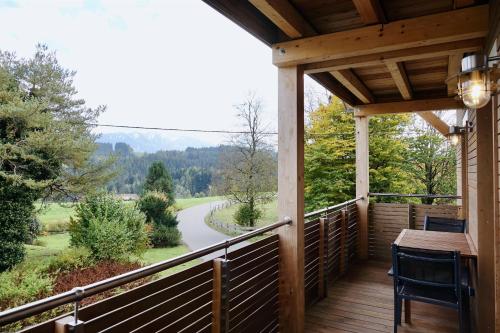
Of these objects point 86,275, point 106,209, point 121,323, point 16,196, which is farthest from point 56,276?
point 121,323

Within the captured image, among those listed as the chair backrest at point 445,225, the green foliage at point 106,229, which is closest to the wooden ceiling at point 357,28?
the chair backrest at point 445,225

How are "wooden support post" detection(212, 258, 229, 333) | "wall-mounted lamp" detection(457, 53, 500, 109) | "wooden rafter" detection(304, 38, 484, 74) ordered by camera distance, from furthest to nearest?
1. "wooden rafter" detection(304, 38, 484, 74)
2. "wooden support post" detection(212, 258, 229, 333)
3. "wall-mounted lamp" detection(457, 53, 500, 109)

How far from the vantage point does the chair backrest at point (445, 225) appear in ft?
12.0

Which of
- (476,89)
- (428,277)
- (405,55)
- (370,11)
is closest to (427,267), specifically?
(428,277)

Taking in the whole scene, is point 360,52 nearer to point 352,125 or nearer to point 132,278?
point 132,278

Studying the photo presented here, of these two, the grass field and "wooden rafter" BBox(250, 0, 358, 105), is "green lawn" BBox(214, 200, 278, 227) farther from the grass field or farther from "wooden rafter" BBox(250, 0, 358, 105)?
"wooden rafter" BBox(250, 0, 358, 105)

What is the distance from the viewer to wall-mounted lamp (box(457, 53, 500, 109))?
1386mm

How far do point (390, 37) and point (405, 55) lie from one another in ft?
1.08

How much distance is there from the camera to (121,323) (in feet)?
3.98

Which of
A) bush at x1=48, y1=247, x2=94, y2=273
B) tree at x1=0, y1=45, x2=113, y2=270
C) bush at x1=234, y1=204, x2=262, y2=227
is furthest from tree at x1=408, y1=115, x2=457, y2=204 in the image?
tree at x1=0, y1=45, x2=113, y2=270

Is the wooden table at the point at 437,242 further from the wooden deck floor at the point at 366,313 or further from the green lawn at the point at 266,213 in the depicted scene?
the green lawn at the point at 266,213

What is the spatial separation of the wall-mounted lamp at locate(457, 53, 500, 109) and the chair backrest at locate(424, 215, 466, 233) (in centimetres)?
269

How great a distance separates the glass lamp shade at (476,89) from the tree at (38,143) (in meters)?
11.7

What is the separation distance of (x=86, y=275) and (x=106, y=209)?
193cm
